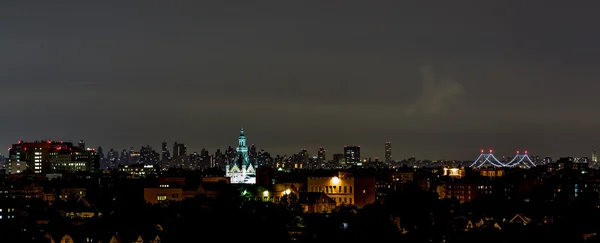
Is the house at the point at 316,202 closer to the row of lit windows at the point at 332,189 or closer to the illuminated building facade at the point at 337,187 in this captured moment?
the illuminated building facade at the point at 337,187

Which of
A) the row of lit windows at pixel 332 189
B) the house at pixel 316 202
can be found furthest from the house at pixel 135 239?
the row of lit windows at pixel 332 189

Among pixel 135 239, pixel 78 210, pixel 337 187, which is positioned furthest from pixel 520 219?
pixel 78 210

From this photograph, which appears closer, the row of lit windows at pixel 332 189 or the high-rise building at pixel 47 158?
the row of lit windows at pixel 332 189

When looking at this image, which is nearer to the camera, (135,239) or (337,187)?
(135,239)

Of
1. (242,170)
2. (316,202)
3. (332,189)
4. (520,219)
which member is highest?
(242,170)

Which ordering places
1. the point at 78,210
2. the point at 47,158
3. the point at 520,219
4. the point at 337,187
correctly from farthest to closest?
the point at 47,158, the point at 337,187, the point at 78,210, the point at 520,219

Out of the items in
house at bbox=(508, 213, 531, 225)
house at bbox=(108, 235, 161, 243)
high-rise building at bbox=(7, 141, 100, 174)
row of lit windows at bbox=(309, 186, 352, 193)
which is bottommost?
house at bbox=(108, 235, 161, 243)

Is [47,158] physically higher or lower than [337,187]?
higher

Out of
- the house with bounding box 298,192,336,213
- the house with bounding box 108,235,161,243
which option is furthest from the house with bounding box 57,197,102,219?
the house with bounding box 108,235,161,243

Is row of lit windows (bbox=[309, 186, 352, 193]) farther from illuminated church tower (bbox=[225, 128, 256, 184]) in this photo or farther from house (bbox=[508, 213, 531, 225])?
illuminated church tower (bbox=[225, 128, 256, 184])

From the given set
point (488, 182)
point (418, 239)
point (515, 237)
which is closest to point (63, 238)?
point (418, 239)

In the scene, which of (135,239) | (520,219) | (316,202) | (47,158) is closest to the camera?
(135,239)

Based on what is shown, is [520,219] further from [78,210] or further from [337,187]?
[78,210]

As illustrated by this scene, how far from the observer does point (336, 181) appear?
250ft
